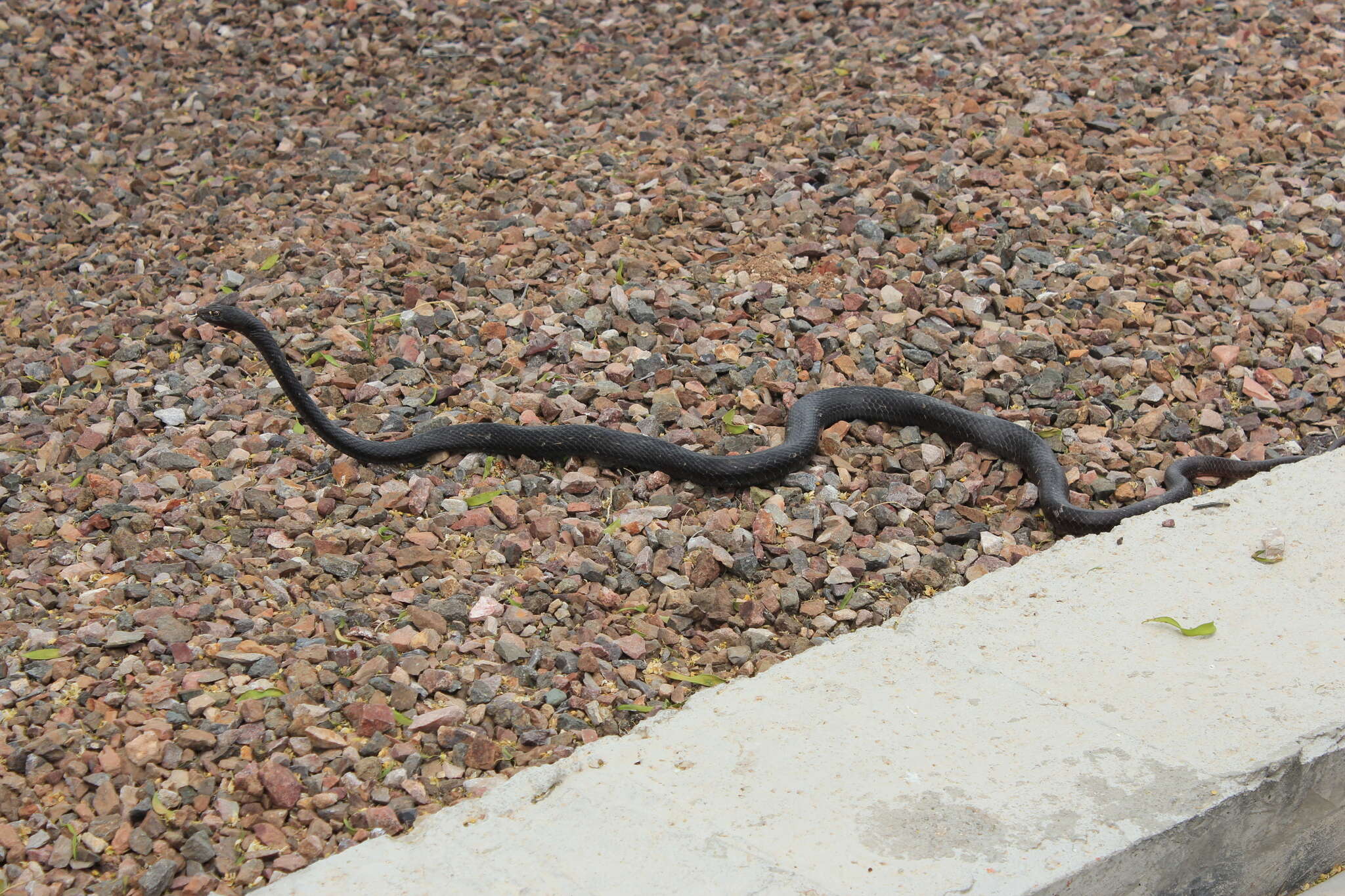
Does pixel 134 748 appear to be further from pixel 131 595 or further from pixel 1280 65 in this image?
pixel 1280 65

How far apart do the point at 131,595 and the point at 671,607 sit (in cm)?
166

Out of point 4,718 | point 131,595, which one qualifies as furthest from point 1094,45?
point 4,718

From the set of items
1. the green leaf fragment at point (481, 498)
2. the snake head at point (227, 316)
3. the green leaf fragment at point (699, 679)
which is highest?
the snake head at point (227, 316)

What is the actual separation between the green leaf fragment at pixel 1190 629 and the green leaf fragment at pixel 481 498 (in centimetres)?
217

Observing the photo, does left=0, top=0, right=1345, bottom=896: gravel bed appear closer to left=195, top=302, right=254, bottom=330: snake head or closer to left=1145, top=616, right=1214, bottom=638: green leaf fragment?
left=195, top=302, right=254, bottom=330: snake head

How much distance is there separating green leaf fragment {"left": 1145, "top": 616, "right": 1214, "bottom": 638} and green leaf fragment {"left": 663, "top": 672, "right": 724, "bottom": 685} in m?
1.24

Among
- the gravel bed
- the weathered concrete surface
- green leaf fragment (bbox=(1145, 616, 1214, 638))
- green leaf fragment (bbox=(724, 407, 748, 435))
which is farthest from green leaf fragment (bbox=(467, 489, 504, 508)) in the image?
green leaf fragment (bbox=(1145, 616, 1214, 638))

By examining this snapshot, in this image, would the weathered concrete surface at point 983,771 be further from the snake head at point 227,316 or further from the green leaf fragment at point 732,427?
the snake head at point 227,316

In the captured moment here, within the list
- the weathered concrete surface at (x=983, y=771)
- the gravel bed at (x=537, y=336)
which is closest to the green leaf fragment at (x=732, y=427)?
the gravel bed at (x=537, y=336)

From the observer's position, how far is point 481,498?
14.5 feet

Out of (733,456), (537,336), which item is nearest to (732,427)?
(733,456)

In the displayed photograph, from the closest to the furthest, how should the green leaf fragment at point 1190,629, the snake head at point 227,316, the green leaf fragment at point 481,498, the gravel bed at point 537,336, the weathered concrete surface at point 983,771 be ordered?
the weathered concrete surface at point 983,771
the gravel bed at point 537,336
the green leaf fragment at point 1190,629
the green leaf fragment at point 481,498
the snake head at point 227,316

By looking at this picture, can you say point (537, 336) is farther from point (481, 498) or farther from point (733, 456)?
point (733, 456)

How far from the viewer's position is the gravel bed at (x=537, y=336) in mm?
3439
